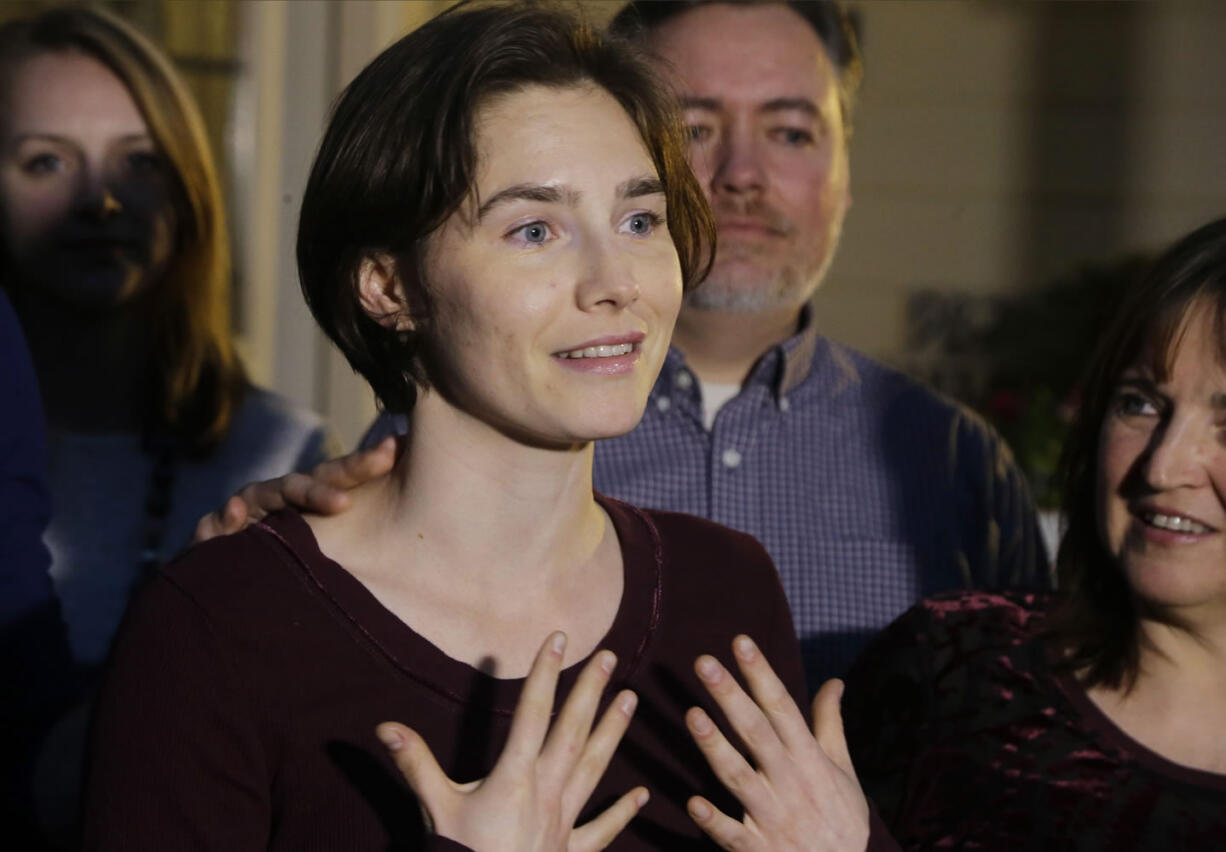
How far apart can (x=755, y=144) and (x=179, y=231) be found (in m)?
1.13

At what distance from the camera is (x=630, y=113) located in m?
1.79

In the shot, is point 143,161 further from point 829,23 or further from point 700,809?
point 700,809

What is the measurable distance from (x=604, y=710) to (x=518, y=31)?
0.77m

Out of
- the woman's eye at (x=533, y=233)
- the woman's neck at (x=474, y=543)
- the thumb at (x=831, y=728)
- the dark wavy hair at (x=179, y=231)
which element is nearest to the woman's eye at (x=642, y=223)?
the woman's eye at (x=533, y=233)

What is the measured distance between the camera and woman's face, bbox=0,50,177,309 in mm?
2914

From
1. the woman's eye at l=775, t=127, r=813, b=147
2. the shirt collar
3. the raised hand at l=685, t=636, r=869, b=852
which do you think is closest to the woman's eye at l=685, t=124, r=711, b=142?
the woman's eye at l=775, t=127, r=813, b=147

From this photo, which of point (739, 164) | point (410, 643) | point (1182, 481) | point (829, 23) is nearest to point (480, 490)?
point (410, 643)

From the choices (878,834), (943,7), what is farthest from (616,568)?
(943,7)

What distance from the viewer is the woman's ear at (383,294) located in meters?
1.79

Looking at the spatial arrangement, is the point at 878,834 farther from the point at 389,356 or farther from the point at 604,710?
the point at 389,356

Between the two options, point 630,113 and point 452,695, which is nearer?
point 452,695

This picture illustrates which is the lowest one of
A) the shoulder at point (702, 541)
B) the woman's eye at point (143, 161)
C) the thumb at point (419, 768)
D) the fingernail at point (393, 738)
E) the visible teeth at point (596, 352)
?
the thumb at point (419, 768)

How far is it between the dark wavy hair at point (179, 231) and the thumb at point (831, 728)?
153cm

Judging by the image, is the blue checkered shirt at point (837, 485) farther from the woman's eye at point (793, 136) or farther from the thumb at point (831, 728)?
the thumb at point (831, 728)
